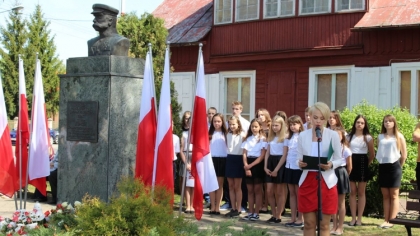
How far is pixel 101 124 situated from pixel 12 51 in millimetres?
37823

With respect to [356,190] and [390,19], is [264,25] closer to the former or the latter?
[390,19]

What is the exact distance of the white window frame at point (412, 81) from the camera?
1966cm

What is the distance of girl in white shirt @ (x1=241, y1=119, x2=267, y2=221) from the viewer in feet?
39.5

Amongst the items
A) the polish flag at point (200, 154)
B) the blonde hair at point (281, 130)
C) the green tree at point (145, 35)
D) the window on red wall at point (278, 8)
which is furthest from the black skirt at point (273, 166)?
the window on red wall at point (278, 8)

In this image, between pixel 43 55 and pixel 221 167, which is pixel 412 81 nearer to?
pixel 221 167

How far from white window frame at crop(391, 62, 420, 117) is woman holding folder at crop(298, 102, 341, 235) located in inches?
477

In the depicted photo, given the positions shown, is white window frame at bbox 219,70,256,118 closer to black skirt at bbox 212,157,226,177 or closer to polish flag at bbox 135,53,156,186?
black skirt at bbox 212,157,226,177

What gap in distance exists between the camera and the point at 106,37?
9.80 m

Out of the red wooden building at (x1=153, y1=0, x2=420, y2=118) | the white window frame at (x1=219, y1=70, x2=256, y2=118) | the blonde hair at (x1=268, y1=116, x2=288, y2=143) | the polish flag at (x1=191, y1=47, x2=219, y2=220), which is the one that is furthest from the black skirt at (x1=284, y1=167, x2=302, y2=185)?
the white window frame at (x1=219, y1=70, x2=256, y2=118)

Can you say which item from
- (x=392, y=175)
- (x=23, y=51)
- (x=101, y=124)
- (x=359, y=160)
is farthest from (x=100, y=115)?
(x=23, y=51)

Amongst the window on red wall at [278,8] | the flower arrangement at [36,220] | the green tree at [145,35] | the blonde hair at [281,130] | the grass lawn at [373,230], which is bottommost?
the grass lawn at [373,230]

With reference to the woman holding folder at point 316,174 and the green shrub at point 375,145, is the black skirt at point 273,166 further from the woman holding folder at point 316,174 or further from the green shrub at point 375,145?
the woman holding folder at point 316,174

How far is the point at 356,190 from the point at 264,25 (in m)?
11.9

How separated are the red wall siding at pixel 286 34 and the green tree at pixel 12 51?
2417 centimetres
